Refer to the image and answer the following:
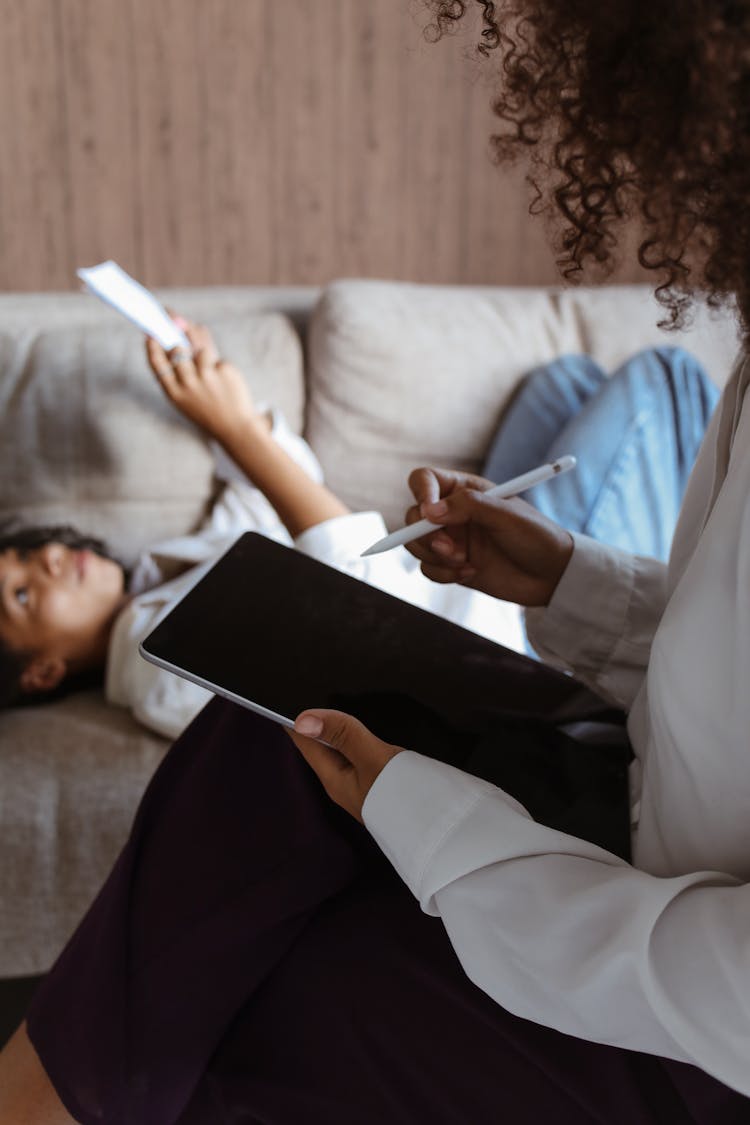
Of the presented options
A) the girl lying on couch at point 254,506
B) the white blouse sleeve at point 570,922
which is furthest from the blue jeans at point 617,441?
the white blouse sleeve at point 570,922

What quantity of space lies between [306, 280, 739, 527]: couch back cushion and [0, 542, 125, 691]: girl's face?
456 mm

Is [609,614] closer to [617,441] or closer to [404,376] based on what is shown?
[617,441]

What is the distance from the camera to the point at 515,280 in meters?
2.55

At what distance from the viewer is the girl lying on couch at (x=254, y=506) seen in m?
1.46

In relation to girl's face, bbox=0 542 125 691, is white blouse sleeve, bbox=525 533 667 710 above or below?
above

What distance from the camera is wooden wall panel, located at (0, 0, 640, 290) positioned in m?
2.13

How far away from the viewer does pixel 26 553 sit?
59.9 inches

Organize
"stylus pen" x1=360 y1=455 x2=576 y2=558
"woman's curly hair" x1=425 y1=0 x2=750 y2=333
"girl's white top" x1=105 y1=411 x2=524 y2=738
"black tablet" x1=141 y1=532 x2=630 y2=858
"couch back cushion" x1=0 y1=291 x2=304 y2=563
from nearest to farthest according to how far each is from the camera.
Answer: "woman's curly hair" x1=425 y1=0 x2=750 y2=333, "black tablet" x1=141 y1=532 x2=630 y2=858, "stylus pen" x1=360 y1=455 x2=576 y2=558, "girl's white top" x1=105 y1=411 x2=524 y2=738, "couch back cushion" x1=0 y1=291 x2=304 y2=563

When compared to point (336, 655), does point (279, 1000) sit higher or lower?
lower

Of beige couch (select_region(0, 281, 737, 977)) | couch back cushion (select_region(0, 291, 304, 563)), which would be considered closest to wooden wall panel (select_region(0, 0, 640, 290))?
beige couch (select_region(0, 281, 737, 977))

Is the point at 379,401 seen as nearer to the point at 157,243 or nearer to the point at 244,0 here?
the point at 157,243

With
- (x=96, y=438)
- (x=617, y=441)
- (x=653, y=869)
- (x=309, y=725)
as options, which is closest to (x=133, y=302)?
(x=96, y=438)

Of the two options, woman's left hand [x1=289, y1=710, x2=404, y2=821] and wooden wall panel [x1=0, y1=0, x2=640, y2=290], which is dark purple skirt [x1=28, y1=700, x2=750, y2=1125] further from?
wooden wall panel [x1=0, y1=0, x2=640, y2=290]

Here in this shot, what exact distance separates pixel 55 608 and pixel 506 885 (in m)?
1.07
